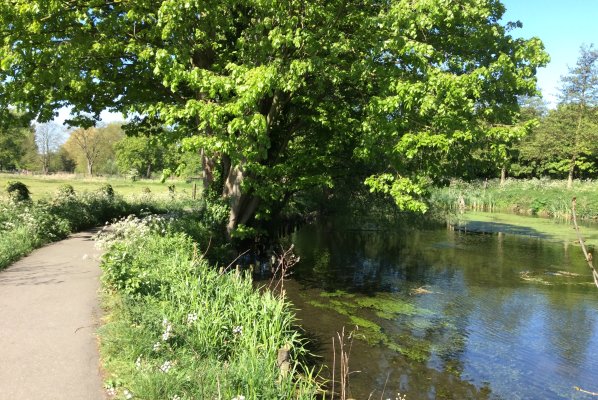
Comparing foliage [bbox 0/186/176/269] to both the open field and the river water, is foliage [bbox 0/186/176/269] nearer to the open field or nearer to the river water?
the river water

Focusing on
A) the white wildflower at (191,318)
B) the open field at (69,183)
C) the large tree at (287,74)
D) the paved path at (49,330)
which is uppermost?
the large tree at (287,74)

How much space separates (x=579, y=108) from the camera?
47.2 metres

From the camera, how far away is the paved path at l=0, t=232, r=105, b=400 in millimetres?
5340

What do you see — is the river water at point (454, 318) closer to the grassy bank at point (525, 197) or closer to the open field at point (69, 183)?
the grassy bank at point (525, 197)

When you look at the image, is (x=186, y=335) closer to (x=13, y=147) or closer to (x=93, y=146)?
(x=13, y=147)

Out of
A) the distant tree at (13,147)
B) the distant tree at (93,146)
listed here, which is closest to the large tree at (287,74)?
the distant tree at (13,147)

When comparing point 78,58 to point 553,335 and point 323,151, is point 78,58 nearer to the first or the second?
point 323,151

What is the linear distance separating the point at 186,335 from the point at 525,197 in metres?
42.5

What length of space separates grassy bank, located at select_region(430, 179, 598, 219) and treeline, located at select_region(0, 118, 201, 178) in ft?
135

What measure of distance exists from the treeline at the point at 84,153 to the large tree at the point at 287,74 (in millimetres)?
52421

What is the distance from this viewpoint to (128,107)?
12250mm

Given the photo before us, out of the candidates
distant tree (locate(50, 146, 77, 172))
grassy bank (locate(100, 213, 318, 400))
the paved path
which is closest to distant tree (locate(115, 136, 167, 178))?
distant tree (locate(50, 146, 77, 172))

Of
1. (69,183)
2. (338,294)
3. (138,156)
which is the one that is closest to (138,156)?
(138,156)

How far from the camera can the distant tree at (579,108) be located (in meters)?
45.5
